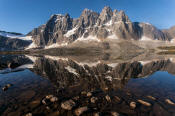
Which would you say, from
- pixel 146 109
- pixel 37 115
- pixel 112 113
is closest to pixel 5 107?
pixel 37 115

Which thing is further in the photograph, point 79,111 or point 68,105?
point 68,105

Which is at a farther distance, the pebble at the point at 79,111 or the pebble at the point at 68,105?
the pebble at the point at 68,105

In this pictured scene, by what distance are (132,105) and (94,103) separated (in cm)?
412

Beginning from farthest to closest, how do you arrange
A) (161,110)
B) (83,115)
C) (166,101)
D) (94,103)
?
(166,101), (94,103), (161,110), (83,115)

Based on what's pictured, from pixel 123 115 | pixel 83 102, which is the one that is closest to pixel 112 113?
pixel 123 115

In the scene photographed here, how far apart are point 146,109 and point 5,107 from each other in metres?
14.8

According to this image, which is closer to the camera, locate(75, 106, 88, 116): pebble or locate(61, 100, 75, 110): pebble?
locate(75, 106, 88, 116): pebble

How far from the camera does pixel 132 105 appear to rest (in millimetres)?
10102

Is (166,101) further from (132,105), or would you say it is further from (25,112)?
(25,112)

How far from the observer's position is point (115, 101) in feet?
36.1

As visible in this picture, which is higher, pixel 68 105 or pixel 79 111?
pixel 68 105

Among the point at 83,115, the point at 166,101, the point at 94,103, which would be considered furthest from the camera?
the point at 166,101

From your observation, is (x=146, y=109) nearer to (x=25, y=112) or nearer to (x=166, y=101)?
(x=166, y=101)

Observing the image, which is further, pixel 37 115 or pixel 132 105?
pixel 132 105
